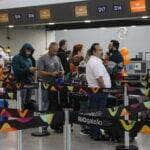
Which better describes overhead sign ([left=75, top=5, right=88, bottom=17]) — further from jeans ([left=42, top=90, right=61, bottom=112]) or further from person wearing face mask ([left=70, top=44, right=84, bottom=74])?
jeans ([left=42, top=90, right=61, bottom=112])

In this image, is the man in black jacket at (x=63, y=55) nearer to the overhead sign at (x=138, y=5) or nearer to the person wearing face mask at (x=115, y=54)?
the person wearing face mask at (x=115, y=54)

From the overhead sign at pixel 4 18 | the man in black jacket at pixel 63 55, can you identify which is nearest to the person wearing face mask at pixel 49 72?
the man in black jacket at pixel 63 55

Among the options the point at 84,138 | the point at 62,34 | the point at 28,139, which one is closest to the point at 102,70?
the point at 84,138

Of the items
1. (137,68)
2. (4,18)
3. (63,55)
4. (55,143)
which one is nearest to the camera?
(55,143)

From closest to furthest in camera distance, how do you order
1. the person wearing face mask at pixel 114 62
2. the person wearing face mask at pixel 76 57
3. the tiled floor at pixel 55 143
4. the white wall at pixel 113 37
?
the tiled floor at pixel 55 143 < the person wearing face mask at pixel 76 57 < the person wearing face mask at pixel 114 62 < the white wall at pixel 113 37

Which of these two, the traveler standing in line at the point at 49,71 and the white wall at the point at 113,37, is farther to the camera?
the white wall at the point at 113,37

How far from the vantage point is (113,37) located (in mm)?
22625

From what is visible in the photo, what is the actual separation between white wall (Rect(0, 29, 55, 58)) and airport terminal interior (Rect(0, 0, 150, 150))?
284 centimetres

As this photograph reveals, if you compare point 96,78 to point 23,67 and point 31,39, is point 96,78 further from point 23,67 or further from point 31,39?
point 31,39

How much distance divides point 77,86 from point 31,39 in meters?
15.4

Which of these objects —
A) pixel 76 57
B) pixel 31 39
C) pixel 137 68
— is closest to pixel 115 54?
pixel 76 57

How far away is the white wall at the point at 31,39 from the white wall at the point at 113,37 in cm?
89

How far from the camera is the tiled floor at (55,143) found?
795 centimetres

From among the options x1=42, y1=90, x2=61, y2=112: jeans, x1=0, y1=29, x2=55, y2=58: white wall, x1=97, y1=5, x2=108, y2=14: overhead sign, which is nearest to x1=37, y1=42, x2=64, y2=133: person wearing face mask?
x1=42, y1=90, x2=61, y2=112: jeans
